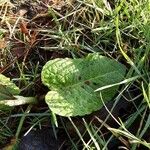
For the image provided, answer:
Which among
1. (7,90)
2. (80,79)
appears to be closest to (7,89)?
(7,90)

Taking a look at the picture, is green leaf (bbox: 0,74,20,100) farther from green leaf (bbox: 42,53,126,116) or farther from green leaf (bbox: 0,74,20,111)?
green leaf (bbox: 42,53,126,116)

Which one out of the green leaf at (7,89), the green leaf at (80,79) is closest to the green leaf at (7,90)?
the green leaf at (7,89)

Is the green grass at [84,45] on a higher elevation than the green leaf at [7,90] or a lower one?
higher

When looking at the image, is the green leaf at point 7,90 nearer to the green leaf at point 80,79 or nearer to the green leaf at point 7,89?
the green leaf at point 7,89

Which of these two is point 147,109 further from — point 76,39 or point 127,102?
point 76,39

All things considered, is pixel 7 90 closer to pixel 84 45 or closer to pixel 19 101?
pixel 19 101
